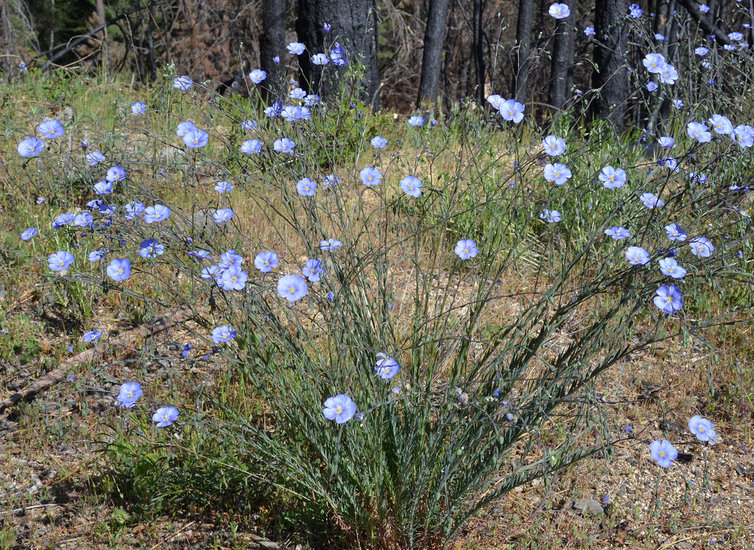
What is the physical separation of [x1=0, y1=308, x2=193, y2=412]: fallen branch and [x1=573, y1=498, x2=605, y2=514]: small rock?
5.57ft

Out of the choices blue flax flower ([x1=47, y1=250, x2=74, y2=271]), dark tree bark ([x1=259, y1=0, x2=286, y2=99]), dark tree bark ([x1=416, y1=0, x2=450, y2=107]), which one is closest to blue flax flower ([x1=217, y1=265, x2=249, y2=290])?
blue flax flower ([x1=47, y1=250, x2=74, y2=271])

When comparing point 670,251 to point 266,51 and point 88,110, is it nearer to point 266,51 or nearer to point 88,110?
point 88,110

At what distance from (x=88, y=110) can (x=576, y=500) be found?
4.89 meters

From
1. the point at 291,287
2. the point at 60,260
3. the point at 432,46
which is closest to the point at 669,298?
the point at 291,287

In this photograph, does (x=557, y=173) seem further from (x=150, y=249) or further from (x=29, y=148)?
(x=29, y=148)

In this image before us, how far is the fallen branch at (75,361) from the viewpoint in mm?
2926

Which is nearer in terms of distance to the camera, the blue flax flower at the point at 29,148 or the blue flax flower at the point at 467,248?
the blue flax flower at the point at 467,248

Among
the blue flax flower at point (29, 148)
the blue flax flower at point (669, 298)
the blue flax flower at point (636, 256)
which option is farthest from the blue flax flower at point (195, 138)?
the blue flax flower at point (669, 298)

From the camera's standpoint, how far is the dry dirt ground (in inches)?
92.3

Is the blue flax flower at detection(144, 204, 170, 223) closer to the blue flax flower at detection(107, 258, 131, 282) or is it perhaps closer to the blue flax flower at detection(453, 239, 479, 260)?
the blue flax flower at detection(107, 258, 131, 282)

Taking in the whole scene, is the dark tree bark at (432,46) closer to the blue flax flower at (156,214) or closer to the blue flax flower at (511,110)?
the blue flax flower at (511,110)

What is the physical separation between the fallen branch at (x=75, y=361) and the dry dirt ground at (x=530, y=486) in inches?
1.7

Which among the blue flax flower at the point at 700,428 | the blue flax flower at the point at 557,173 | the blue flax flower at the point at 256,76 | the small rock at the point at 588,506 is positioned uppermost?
the blue flax flower at the point at 256,76

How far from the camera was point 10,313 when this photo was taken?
3.50m
